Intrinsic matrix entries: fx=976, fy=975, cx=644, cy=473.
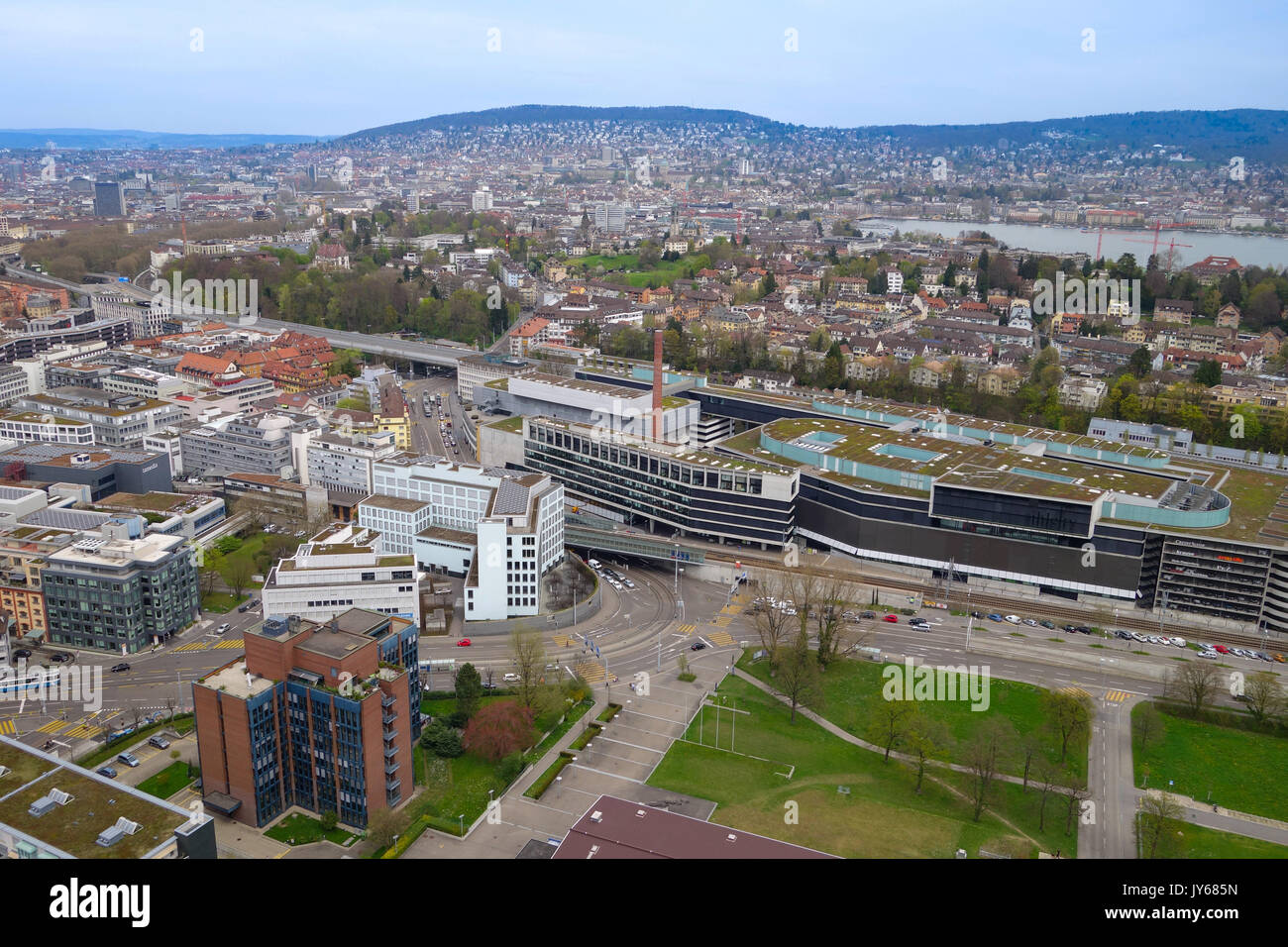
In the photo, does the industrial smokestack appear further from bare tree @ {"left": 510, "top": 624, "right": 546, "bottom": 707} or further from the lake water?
the lake water

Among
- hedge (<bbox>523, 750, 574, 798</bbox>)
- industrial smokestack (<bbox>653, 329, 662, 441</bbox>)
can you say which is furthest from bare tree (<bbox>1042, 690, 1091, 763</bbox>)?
industrial smokestack (<bbox>653, 329, 662, 441</bbox>)

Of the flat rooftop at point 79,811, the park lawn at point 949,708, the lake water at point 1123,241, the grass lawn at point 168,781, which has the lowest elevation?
the park lawn at point 949,708

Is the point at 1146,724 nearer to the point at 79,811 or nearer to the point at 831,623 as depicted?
the point at 831,623

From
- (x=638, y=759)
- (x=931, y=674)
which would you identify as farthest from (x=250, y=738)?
(x=931, y=674)

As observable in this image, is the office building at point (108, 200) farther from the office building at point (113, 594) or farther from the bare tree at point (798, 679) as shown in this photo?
the bare tree at point (798, 679)

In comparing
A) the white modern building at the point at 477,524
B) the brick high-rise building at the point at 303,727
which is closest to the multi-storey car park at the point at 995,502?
the white modern building at the point at 477,524

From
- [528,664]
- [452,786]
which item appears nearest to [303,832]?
[452,786]
